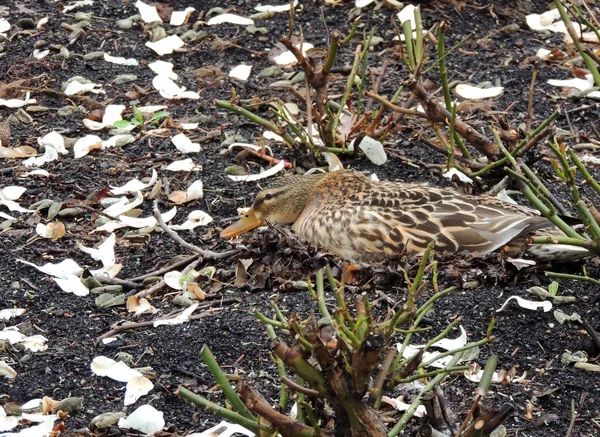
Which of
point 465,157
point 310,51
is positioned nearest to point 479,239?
point 465,157

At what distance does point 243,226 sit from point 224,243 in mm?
130

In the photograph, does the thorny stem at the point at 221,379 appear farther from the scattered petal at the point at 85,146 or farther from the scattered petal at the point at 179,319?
the scattered petal at the point at 85,146

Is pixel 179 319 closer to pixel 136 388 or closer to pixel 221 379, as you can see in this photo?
pixel 136 388

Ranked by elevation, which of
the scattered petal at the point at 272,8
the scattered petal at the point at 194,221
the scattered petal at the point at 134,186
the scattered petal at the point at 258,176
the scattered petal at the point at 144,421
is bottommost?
the scattered petal at the point at 258,176

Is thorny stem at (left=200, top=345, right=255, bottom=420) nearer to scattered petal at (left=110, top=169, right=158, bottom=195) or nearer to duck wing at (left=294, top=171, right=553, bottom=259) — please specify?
duck wing at (left=294, top=171, right=553, bottom=259)

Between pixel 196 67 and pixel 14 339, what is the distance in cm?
322

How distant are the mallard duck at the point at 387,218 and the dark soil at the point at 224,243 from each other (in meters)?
0.13

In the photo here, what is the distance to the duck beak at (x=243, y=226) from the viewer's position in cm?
541

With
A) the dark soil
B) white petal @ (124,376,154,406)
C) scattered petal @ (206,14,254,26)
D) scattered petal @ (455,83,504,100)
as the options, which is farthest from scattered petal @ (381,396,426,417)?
scattered petal @ (206,14,254,26)

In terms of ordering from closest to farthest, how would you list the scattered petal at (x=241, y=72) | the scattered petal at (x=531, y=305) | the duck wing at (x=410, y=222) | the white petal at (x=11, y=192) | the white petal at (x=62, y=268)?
the scattered petal at (x=531, y=305) < the duck wing at (x=410, y=222) < the white petal at (x=62, y=268) < the white petal at (x=11, y=192) < the scattered petal at (x=241, y=72)

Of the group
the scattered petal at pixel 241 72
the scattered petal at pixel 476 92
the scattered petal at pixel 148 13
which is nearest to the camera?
the scattered petal at pixel 476 92

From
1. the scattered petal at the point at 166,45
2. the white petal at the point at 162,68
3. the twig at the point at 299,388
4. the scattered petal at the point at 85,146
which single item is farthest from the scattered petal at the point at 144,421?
the scattered petal at the point at 166,45

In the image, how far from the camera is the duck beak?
17.7 feet

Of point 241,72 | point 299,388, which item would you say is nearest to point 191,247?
point 241,72
